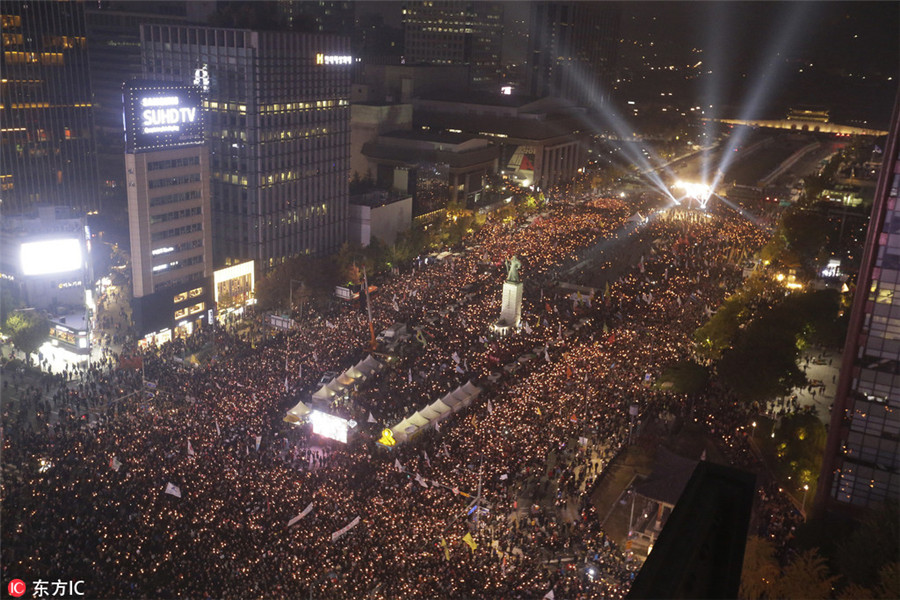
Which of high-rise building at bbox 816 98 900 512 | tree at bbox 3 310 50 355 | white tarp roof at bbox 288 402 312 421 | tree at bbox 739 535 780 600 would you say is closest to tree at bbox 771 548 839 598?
tree at bbox 739 535 780 600

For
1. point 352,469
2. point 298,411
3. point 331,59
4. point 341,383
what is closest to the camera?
point 352,469

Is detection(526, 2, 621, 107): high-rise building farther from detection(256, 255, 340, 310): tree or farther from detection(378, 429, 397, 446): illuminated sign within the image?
detection(378, 429, 397, 446): illuminated sign

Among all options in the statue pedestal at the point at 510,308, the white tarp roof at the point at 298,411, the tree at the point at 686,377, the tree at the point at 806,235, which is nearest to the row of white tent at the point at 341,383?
the white tarp roof at the point at 298,411

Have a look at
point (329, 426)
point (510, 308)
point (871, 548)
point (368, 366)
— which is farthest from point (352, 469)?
point (510, 308)

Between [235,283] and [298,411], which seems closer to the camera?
[298,411]

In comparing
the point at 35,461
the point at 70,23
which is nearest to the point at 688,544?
the point at 35,461

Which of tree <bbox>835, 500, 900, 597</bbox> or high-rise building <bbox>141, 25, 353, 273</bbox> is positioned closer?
tree <bbox>835, 500, 900, 597</bbox>

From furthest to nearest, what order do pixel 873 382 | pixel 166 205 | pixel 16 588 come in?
pixel 166 205
pixel 873 382
pixel 16 588

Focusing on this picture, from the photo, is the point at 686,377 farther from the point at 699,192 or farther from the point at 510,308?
the point at 699,192
